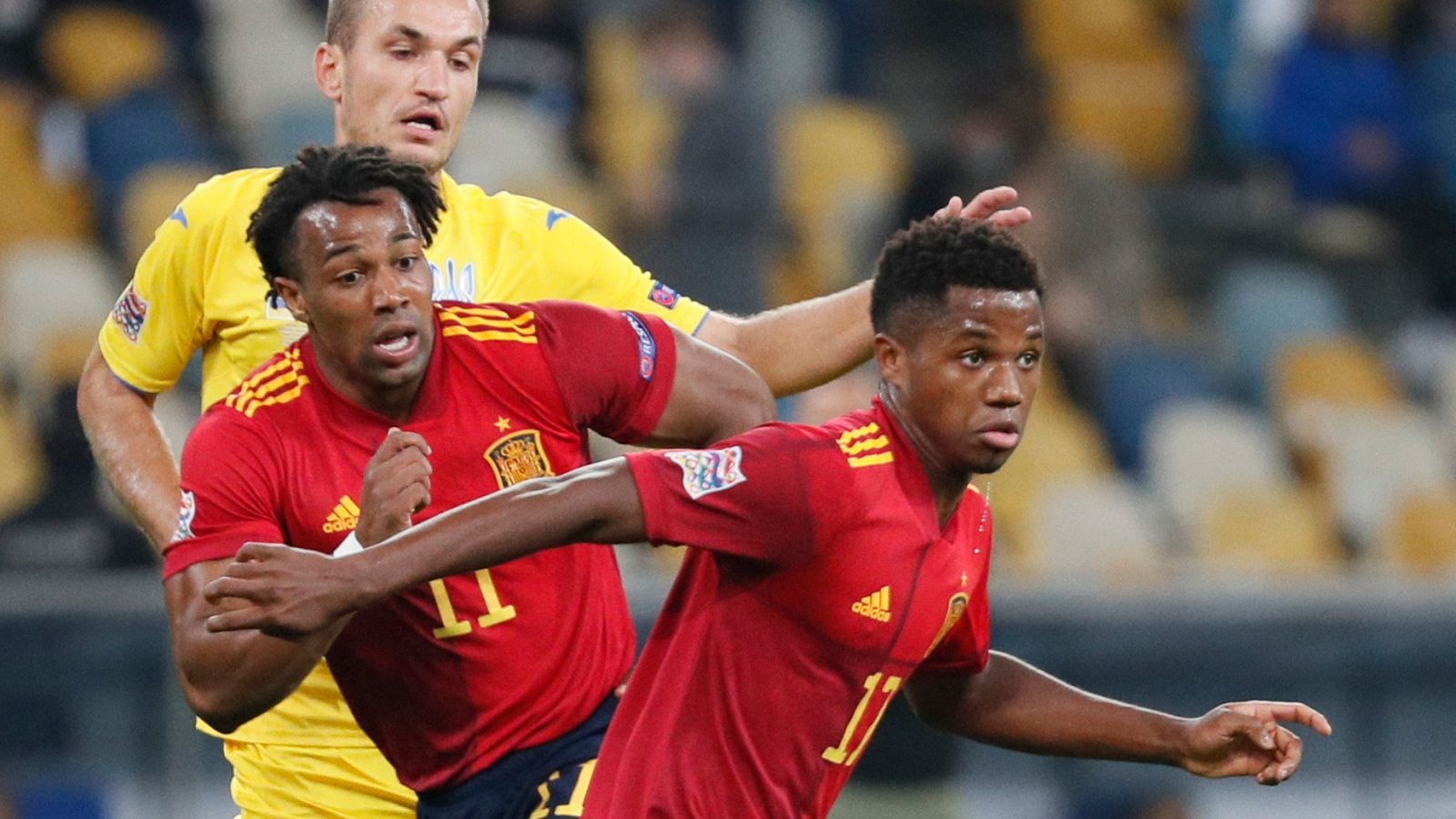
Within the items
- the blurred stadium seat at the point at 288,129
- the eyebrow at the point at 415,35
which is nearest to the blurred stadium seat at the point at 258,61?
the blurred stadium seat at the point at 288,129

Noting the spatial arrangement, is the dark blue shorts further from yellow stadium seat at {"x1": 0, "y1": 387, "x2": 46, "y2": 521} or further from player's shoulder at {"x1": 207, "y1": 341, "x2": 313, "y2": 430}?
yellow stadium seat at {"x1": 0, "y1": 387, "x2": 46, "y2": 521}

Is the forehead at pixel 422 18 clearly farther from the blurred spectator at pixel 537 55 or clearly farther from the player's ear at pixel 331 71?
the blurred spectator at pixel 537 55

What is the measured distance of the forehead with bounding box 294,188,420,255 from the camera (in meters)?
3.68

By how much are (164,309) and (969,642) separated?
1691 mm

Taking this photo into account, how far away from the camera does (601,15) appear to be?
35.3 feet

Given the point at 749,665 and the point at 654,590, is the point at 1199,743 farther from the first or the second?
the point at 654,590

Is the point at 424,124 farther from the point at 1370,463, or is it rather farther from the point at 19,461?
the point at 1370,463

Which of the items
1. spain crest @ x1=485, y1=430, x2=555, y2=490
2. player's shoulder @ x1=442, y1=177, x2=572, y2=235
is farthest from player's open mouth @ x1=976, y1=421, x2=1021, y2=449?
player's shoulder @ x1=442, y1=177, x2=572, y2=235

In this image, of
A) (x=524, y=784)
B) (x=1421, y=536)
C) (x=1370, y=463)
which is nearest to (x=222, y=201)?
(x=524, y=784)

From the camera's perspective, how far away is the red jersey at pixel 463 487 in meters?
3.68

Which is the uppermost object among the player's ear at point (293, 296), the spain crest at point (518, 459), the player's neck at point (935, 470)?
the player's ear at point (293, 296)

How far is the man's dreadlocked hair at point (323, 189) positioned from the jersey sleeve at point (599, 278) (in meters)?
0.59

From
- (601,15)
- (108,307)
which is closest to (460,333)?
(108,307)

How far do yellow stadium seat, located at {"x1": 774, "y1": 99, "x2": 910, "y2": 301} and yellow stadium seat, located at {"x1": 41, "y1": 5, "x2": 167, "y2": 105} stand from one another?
283 centimetres
